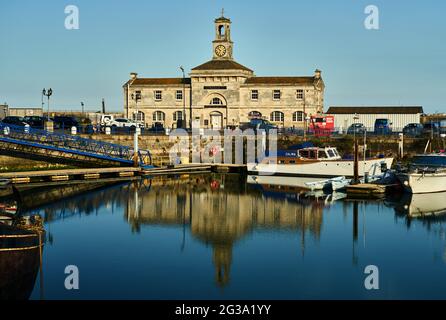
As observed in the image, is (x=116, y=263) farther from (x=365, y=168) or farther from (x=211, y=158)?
(x=211, y=158)

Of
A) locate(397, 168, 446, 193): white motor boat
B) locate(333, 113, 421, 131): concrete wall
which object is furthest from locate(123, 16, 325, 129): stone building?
locate(397, 168, 446, 193): white motor boat

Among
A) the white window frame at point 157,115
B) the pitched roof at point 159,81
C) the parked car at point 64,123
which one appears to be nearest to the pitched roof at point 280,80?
the pitched roof at point 159,81

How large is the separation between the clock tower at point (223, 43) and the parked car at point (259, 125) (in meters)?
9.83

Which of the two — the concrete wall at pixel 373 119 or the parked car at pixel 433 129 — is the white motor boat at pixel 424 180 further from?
the concrete wall at pixel 373 119

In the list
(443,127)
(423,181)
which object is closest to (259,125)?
(443,127)

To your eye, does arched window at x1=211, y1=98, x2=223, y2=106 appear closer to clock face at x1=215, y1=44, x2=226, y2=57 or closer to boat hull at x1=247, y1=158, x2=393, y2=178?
clock face at x1=215, y1=44, x2=226, y2=57

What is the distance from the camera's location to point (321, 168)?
52.2 meters

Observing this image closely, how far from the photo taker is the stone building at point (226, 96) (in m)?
71.1

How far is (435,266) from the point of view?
2570 centimetres

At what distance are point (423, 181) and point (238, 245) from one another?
16.8m

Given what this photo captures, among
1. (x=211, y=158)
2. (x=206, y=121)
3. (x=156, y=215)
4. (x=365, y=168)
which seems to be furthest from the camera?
(x=206, y=121)

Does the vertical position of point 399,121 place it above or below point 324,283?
above

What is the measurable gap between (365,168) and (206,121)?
84.8ft
